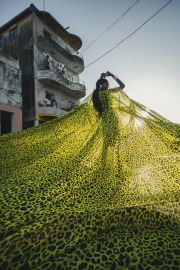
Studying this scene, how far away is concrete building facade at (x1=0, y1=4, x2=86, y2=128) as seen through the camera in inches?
619

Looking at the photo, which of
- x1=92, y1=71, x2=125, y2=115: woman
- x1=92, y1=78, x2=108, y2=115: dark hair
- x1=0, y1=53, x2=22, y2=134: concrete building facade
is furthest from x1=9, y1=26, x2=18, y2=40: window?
x1=92, y1=78, x2=108, y2=115: dark hair

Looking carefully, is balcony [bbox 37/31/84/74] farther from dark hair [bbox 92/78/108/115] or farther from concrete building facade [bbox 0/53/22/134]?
dark hair [bbox 92/78/108/115]

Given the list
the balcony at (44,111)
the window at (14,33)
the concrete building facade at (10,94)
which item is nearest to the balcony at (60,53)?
the window at (14,33)

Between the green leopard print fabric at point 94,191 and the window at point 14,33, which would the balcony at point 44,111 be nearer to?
the window at point 14,33

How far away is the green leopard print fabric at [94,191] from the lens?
142cm

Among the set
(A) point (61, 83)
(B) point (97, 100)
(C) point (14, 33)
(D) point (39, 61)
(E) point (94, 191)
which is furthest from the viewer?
(C) point (14, 33)

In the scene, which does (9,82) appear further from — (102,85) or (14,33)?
(102,85)

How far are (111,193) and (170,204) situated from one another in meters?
0.62

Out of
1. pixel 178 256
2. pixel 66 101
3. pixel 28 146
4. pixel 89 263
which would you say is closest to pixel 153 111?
pixel 28 146

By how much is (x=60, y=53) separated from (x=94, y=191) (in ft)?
57.4

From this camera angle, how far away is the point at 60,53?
58.0 feet

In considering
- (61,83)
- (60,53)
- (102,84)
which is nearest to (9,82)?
(61,83)

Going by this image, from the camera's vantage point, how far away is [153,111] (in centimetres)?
339

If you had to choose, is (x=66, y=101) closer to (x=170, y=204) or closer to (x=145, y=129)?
(x=145, y=129)
